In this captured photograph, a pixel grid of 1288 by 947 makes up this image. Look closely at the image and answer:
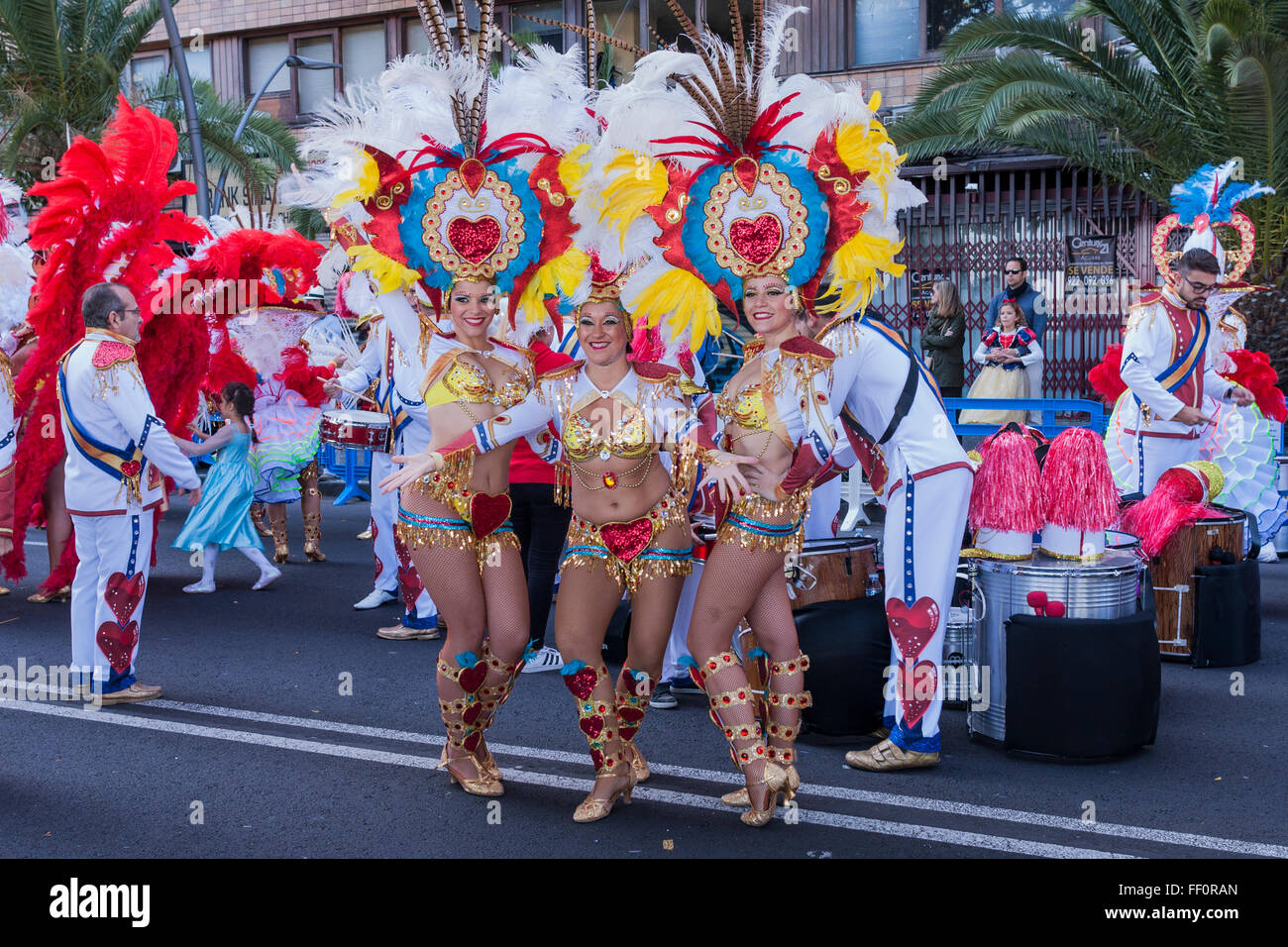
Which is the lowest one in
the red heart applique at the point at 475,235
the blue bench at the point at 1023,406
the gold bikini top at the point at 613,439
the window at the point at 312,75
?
the blue bench at the point at 1023,406

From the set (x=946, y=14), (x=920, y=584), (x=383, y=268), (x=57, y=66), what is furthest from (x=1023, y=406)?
(x=57, y=66)

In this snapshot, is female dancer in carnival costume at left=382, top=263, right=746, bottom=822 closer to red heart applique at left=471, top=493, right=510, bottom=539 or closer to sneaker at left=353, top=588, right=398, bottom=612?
red heart applique at left=471, top=493, right=510, bottom=539

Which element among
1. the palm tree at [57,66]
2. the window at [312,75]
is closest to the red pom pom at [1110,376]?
the palm tree at [57,66]

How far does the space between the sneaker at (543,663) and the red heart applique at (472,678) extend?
176 centimetres

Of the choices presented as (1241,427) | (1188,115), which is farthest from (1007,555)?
(1188,115)

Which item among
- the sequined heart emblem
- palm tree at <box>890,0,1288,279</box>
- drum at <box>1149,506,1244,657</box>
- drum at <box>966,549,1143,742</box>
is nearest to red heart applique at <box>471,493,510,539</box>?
the sequined heart emblem

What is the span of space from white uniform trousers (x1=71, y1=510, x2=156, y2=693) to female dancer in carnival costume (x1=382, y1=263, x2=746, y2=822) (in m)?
2.10

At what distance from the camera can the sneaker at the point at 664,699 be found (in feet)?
17.5

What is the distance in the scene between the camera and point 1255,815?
157 inches

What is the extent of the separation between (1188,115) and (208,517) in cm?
897

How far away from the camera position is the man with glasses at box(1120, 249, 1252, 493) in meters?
6.31

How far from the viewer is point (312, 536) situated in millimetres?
8961

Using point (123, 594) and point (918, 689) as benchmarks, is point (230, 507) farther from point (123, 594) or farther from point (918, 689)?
point (918, 689)

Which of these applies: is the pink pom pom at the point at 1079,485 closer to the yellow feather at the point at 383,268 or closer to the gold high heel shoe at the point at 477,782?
the gold high heel shoe at the point at 477,782
